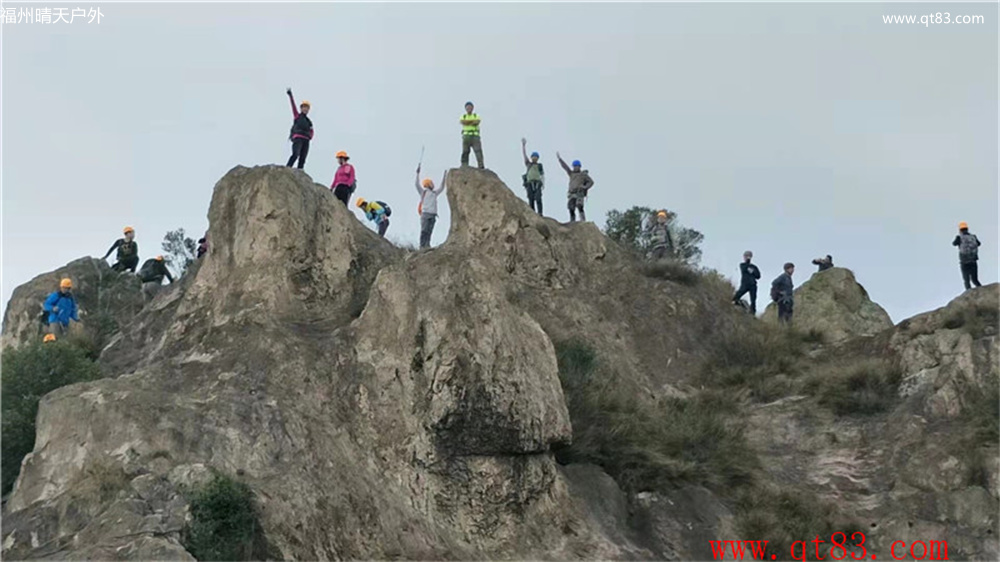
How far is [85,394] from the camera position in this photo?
1588 centimetres

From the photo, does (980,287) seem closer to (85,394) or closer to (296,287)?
(296,287)

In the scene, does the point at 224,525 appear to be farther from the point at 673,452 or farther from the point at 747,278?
the point at 747,278

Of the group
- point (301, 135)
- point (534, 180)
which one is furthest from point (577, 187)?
point (301, 135)

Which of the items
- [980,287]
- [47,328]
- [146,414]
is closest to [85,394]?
[146,414]

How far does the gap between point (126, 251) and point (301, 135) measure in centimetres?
550

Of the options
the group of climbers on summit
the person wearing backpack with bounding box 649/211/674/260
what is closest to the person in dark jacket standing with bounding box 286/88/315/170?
the group of climbers on summit

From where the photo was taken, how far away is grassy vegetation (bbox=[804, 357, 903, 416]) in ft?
74.8

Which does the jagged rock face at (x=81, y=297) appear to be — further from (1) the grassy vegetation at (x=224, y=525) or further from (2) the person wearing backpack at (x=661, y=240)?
(2) the person wearing backpack at (x=661, y=240)

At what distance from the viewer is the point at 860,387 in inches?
917

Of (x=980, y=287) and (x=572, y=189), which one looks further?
(x=572, y=189)

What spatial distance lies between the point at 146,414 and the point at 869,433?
1305 cm

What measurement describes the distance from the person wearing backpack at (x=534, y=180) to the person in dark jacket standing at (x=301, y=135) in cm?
634

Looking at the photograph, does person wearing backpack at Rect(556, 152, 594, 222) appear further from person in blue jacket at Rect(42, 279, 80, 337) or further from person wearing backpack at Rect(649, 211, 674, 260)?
person in blue jacket at Rect(42, 279, 80, 337)

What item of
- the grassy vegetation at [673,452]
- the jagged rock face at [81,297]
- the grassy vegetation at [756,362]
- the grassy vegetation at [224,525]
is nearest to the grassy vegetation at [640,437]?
the grassy vegetation at [673,452]
